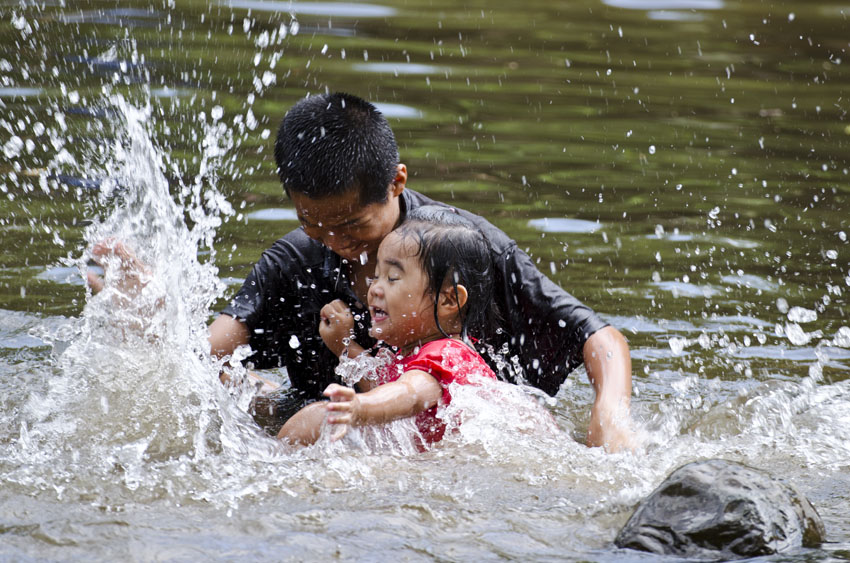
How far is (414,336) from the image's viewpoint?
4473 mm

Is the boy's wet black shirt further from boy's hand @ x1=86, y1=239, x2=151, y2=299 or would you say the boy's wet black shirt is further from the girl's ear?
boy's hand @ x1=86, y1=239, x2=151, y2=299

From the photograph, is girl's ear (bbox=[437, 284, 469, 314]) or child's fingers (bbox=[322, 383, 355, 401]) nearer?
child's fingers (bbox=[322, 383, 355, 401])

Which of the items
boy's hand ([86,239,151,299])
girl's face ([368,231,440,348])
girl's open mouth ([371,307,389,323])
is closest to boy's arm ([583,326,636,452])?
girl's face ([368,231,440,348])

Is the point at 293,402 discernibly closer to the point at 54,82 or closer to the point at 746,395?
the point at 746,395

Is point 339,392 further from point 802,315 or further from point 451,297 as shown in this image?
point 802,315

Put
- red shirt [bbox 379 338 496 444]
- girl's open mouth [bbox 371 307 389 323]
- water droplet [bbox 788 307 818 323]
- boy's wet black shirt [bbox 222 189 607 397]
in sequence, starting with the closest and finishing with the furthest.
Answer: red shirt [bbox 379 338 496 444]
girl's open mouth [bbox 371 307 389 323]
boy's wet black shirt [bbox 222 189 607 397]
water droplet [bbox 788 307 818 323]

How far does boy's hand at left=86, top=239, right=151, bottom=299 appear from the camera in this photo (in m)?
4.55

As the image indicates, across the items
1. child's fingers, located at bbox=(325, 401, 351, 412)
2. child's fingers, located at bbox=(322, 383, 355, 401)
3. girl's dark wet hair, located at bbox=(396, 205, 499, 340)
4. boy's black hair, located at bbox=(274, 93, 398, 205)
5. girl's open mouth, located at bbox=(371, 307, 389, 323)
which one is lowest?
child's fingers, located at bbox=(325, 401, 351, 412)

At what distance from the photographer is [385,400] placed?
13.0ft

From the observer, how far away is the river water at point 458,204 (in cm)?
365

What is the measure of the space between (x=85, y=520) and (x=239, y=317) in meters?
1.59

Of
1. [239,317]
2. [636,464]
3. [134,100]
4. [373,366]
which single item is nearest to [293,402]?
[239,317]

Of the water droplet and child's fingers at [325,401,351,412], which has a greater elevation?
child's fingers at [325,401,351,412]

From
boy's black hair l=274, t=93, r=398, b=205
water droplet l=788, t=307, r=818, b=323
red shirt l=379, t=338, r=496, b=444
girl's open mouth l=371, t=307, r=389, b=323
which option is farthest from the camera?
water droplet l=788, t=307, r=818, b=323
